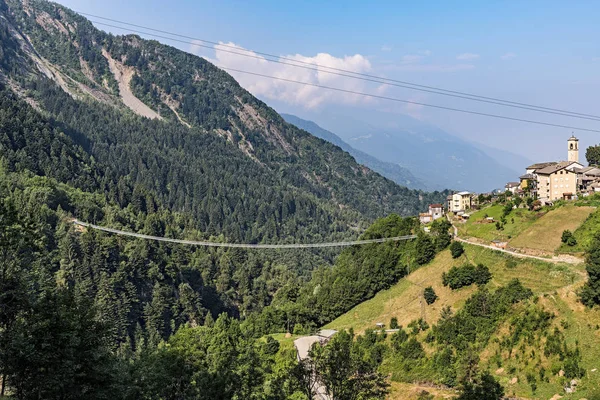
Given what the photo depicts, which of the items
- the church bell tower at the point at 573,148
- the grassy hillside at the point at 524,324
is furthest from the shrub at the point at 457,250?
the church bell tower at the point at 573,148

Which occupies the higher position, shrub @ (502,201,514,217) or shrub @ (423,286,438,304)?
shrub @ (502,201,514,217)

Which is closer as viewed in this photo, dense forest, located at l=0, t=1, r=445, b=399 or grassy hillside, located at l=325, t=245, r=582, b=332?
dense forest, located at l=0, t=1, r=445, b=399

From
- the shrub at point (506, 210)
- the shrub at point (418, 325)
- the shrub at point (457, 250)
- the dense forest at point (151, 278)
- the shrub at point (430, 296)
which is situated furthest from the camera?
the shrub at point (506, 210)

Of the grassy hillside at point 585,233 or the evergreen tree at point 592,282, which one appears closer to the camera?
the evergreen tree at point 592,282

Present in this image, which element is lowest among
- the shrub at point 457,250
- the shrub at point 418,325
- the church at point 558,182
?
the shrub at point 418,325

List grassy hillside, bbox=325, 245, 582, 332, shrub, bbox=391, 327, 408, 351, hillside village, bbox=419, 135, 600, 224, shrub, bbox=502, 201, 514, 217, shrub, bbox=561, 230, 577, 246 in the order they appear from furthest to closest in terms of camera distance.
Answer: hillside village, bbox=419, 135, 600, 224 → shrub, bbox=502, 201, 514, 217 → shrub, bbox=561, 230, 577, 246 → shrub, bbox=391, 327, 408, 351 → grassy hillside, bbox=325, 245, 582, 332

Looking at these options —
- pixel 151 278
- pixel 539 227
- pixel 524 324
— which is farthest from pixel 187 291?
pixel 524 324

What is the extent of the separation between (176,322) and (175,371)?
6595cm

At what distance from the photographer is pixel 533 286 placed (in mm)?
48062

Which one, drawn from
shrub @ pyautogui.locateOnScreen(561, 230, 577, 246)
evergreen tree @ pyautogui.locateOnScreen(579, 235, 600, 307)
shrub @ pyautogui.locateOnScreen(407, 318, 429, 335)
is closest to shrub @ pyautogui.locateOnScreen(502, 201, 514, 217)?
shrub @ pyautogui.locateOnScreen(561, 230, 577, 246)

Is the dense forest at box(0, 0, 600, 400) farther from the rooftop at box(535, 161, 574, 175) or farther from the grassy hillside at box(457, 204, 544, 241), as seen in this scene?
the rooftop at box(535, 161, 574, 175)

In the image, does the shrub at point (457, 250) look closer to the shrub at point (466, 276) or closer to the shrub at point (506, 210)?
the shrub at point (466, 276)

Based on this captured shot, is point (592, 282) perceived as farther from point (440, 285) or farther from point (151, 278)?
point (151, 278)

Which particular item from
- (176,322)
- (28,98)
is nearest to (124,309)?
(176,322)
